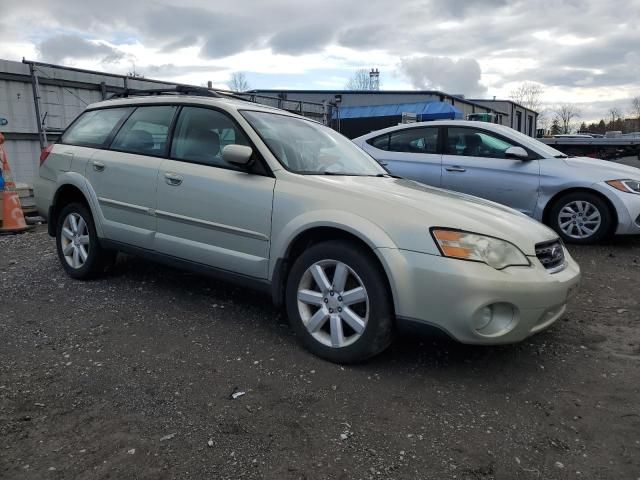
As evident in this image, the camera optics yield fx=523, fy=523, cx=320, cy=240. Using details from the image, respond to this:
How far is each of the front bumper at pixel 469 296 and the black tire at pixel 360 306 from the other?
0.09 metres

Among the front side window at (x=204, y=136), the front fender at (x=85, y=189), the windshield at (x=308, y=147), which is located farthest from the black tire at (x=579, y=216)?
the front fender at (x=85, y=189)

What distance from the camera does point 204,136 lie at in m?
4.02

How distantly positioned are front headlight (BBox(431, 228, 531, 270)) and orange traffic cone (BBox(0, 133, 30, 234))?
21.3ft

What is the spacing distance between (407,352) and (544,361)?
0.87 metres

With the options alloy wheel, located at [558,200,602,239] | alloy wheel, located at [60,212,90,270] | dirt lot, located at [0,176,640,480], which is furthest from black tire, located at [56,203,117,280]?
alloy wheel, located at [558,200,602,239]

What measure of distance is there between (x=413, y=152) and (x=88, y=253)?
450 centimetres

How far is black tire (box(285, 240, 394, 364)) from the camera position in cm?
300

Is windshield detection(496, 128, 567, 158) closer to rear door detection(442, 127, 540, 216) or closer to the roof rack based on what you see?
rear door detection(442, 127, 540, 216)

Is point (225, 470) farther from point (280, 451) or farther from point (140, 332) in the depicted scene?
point (140, 332)

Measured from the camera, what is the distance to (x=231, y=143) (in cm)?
384

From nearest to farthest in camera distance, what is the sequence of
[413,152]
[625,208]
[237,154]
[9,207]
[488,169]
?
[237,154] < [625,208] < [488,169] < [9,207] < [413,152]

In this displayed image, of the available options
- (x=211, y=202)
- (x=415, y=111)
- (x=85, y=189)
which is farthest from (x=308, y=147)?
(x=415, y=111)

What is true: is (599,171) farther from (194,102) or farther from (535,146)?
(194,102)

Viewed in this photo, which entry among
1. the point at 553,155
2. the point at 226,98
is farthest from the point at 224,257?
the point at 553,155
